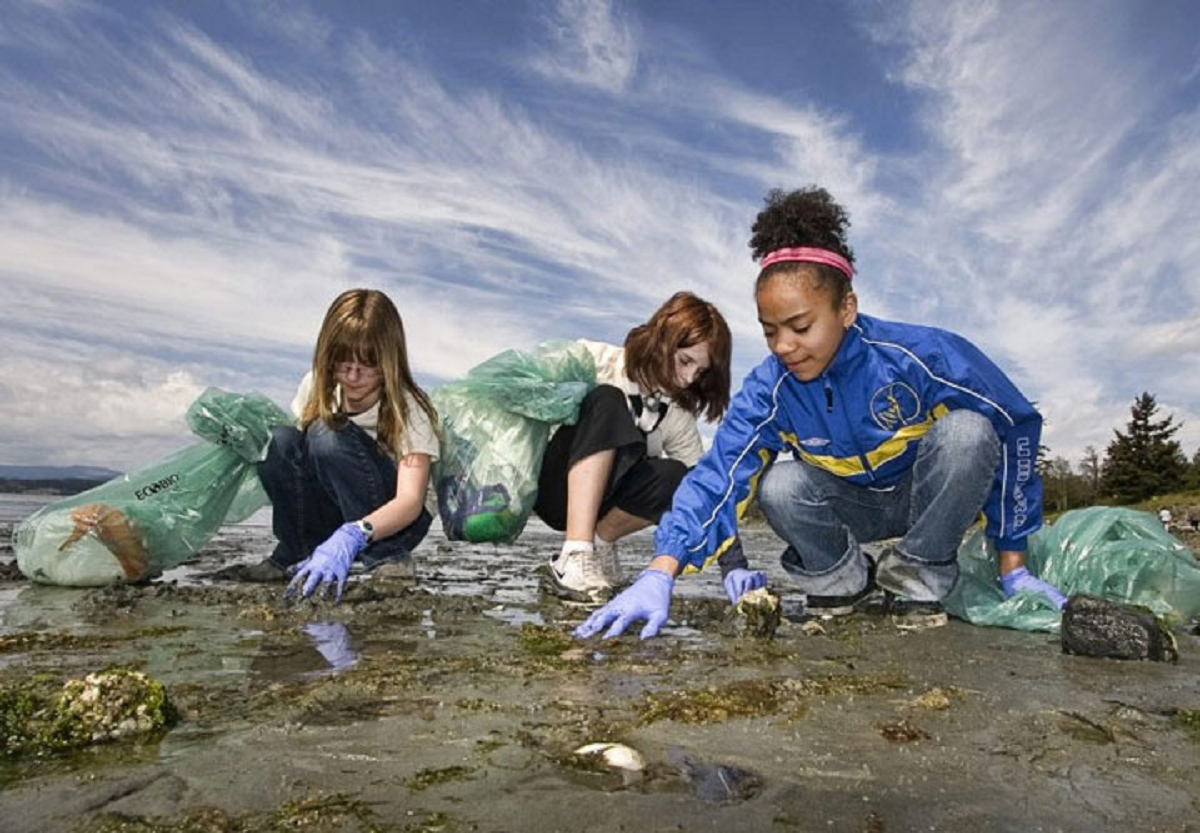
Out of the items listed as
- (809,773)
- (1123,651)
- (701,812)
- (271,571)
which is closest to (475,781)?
(701,812)

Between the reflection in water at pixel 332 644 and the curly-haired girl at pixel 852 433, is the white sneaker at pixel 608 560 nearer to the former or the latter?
the curly-haired girl at pixel 852 433

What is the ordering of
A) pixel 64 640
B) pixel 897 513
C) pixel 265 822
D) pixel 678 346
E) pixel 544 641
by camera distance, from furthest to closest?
1. pixel 678 346
2. pixel 897 513
3. pixel 544 641
4. pixel 64 640
5. pixel 265 822

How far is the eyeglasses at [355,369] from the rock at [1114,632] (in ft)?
9.24

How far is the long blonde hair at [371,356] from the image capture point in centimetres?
361

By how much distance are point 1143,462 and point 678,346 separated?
38.7m

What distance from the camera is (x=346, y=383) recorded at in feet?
12.2

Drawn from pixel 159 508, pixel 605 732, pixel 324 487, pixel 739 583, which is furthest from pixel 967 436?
pixel 159 508

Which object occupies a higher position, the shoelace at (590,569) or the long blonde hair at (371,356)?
the long blonde hair at (371,356)

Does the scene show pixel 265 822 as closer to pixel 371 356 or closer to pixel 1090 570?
pixel 371 356

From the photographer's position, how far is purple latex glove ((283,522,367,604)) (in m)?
3.22

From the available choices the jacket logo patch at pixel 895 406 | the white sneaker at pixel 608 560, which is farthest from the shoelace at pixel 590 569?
the jacket logo patch at pixel 895 406

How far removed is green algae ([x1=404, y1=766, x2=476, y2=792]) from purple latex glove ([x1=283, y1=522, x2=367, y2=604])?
6.81 feet

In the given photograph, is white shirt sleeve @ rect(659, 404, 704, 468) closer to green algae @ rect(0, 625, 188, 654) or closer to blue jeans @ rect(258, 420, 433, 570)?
blue jeans @ rect(258, 420, 433, 570)

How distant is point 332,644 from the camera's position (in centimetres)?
240
